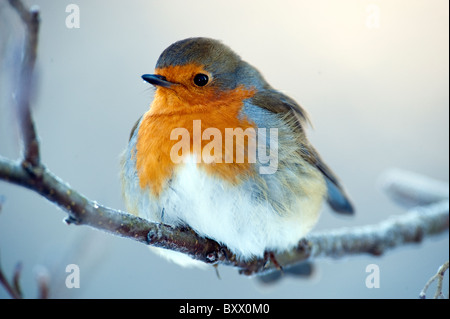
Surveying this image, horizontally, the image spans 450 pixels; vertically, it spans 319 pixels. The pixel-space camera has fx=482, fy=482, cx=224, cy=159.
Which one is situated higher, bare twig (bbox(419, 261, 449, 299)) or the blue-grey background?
the blue-grey background

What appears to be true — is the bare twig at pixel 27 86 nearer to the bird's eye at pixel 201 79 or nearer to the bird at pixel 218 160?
the bird at pixel 218 160

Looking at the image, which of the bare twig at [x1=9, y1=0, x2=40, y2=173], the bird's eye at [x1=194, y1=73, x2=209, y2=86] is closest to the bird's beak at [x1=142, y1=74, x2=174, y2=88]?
the bird's eye at [x1=194, y1=73, x2=209, y2=86]

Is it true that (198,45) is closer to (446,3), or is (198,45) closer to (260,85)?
(260,85)

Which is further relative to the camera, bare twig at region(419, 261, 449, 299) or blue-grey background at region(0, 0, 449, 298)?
blue-grey background at region(0, 0, 449, 298)

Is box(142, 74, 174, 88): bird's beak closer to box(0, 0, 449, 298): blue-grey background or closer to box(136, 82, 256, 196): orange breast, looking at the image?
box(136, 82, 256, 196): orange breast

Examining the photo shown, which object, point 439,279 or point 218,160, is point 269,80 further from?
point 439,279

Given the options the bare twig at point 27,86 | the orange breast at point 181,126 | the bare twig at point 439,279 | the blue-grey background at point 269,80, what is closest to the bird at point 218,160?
the orange breast at point 181,126

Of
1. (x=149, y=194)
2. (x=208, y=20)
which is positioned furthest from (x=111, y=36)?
(x=149, y=194)
